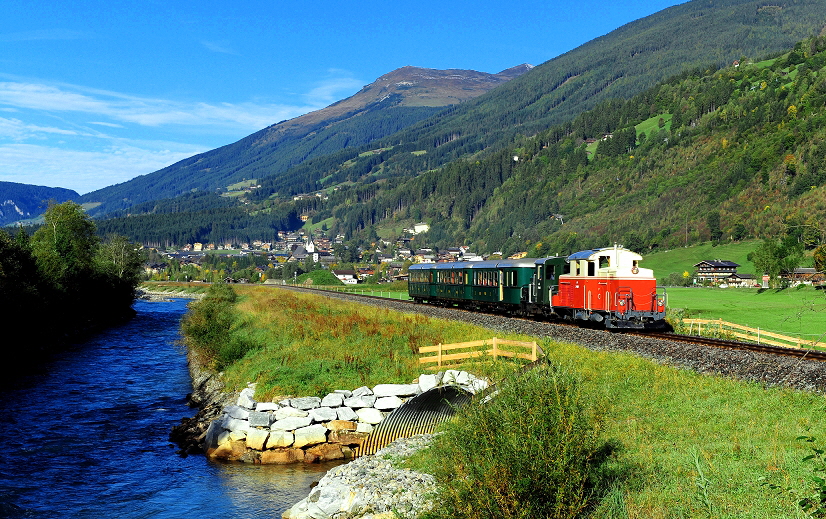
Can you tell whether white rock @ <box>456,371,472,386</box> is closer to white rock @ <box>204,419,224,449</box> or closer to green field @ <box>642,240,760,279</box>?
white rock @ <box>204,419,224,449</box>

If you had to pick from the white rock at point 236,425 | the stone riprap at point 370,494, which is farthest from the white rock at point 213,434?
the stone riprap at point 370,494

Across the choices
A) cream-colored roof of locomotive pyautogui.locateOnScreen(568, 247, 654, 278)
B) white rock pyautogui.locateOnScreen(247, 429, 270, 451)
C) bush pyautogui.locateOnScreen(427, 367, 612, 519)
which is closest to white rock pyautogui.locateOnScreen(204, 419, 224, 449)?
white rock pyautogui.locateOnScreen(247, 429, 270, 451)

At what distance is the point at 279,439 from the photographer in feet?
76.1

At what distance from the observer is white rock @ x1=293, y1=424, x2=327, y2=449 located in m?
23.2

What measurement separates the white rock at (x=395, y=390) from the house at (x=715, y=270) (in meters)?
113

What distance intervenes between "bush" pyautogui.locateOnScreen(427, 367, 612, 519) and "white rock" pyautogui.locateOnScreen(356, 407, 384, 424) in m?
12.0

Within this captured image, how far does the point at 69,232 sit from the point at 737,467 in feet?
248

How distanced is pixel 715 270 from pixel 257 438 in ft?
403

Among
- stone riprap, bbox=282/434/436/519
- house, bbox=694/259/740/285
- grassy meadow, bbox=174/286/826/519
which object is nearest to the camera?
grassy meadow, bbox=174/286/826/519

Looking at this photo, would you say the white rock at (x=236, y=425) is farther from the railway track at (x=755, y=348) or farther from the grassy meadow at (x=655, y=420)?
the railway track at (x=755, y=348)

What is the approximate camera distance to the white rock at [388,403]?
2398 centimetres

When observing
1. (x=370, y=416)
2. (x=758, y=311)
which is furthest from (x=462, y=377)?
(x=758, y=311)

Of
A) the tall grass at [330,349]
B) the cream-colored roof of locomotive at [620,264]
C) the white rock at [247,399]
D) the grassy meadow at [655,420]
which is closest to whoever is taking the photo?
the grassy meadow at [655,420]

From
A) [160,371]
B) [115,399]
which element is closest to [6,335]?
[160,371]
